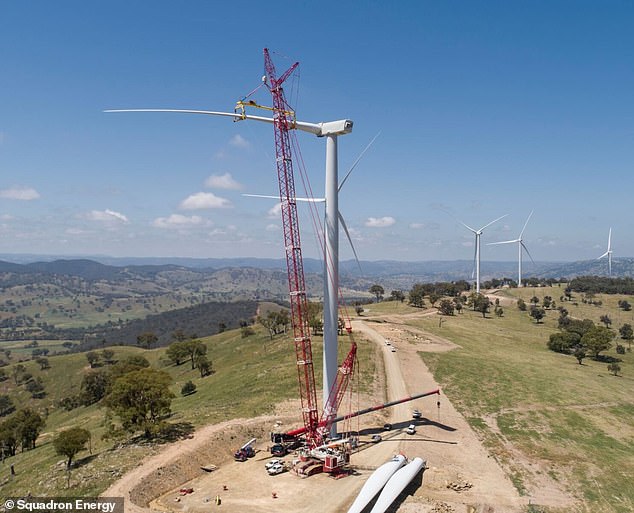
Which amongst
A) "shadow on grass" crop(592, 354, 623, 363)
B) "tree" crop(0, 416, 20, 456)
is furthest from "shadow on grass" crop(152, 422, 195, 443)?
"shadow on grass" crop(592, 354, 623, 363)

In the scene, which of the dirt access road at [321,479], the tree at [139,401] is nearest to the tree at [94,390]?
the tree at [139,401]

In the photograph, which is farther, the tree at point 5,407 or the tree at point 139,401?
the tree at point 5,407

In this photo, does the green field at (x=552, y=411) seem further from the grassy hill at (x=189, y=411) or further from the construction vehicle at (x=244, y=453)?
the construction vehicle at (x=244, y=453)

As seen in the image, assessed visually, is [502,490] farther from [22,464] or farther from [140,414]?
[22,464]

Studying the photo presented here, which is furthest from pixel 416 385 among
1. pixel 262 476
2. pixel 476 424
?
pixel 262 476

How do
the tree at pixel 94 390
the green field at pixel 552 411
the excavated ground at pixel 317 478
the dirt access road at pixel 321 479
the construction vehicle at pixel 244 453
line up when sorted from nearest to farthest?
the dirt access road at pixel 321 479 → the excavated ground at pixel 317 478 → the green field at pixel 552 411 → the construction vehicle at pixel 244 453 → the tree at pixel 94 390
